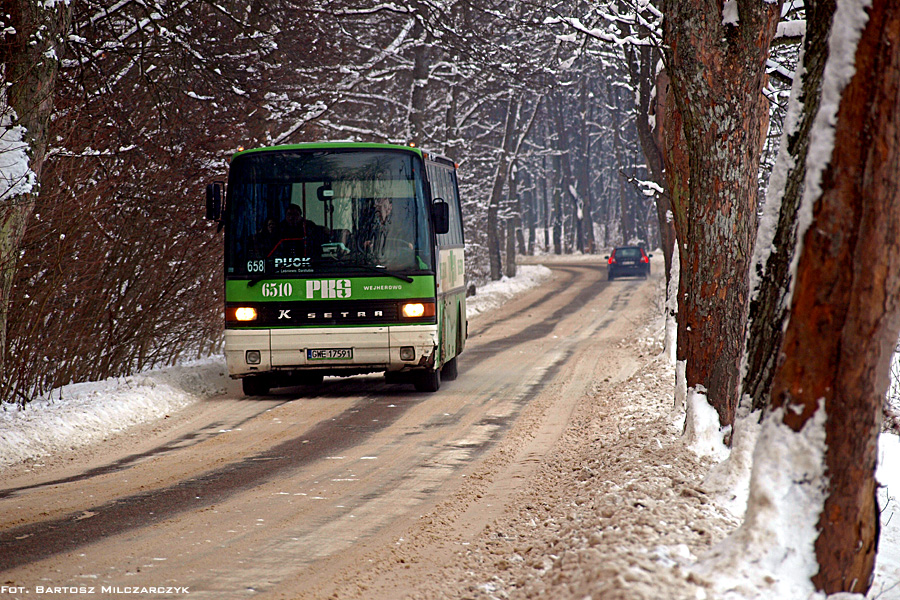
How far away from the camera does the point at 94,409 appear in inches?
430

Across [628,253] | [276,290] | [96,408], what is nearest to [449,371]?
[276,290]

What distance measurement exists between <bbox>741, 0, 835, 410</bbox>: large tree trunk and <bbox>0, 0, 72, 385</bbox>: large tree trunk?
664cm

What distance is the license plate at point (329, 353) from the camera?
40.4ft

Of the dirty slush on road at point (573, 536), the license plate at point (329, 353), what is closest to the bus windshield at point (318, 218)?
the license plate at point (329, 353)

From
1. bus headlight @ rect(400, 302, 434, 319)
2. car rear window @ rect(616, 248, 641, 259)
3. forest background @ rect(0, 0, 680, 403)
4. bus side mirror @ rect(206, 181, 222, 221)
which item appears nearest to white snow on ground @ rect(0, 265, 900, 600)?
forest background @ rect(0, 0, 680, 403)

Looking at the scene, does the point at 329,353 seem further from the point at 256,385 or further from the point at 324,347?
the point at 256,385

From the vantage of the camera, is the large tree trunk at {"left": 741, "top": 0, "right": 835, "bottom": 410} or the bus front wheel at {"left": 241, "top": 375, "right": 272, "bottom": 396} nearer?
the large tree trunk at {"left": 741, "top": 0, "right": 835, "bottom": 410}

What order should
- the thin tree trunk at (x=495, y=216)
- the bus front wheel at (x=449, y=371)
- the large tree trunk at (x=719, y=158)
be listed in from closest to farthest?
1. the large tree trunk at (x=719, y=158)
2. the bus front wheel at (x=449, y=371)
3. the thin tree trunk at (x=495, y=216)

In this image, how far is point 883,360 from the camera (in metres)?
4.18

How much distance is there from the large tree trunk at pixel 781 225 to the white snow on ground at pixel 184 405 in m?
0.39

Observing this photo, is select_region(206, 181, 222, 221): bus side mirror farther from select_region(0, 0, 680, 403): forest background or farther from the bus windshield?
select_region(0, 0, 680, 403): forest background

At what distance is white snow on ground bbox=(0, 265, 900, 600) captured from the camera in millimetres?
4293

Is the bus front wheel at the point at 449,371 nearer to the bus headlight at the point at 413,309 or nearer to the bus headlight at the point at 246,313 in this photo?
the bus headlight at the point at 413,309

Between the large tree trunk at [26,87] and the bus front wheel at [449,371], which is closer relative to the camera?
the large tree trunk at [26,87]
